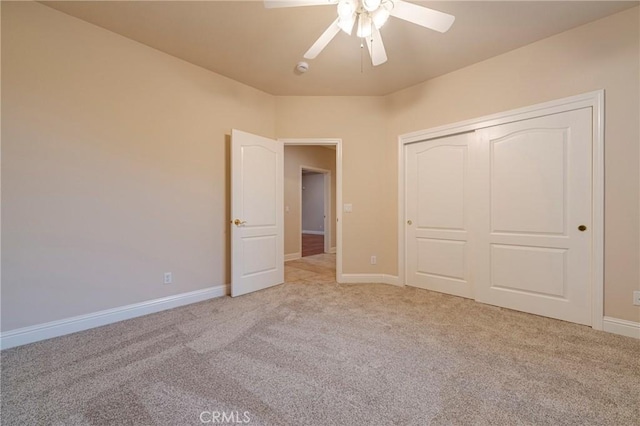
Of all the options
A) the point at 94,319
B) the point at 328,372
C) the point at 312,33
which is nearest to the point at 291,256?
the point at 94,319

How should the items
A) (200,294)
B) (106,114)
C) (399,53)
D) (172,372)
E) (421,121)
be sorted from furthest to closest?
1. (421,121)
2. (200,294)
3. (399,53)
4. (106,114)
5. (172,372)

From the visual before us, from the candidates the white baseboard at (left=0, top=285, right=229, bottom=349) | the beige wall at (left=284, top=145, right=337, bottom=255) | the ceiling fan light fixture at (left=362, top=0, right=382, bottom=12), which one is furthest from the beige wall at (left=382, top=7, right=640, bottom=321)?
the beige wall at (left=284, top=145, right=337, bottom=255)

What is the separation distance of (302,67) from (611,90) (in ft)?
9.33

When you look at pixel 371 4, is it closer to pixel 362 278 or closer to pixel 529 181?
pixel 529 181

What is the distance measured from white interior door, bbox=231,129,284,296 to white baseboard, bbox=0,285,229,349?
0.49 m

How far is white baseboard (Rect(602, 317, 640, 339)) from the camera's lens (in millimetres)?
2105

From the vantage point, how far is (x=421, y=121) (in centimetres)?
340

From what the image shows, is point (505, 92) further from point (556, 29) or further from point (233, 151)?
point (233, 151)

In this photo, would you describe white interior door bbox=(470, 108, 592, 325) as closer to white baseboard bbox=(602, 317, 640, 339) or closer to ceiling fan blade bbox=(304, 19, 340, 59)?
white baseboard bbox=(602, 317, 640, 339)

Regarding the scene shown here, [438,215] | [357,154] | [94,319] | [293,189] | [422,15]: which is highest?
[422,15]

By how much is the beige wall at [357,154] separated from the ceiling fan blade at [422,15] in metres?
2.08

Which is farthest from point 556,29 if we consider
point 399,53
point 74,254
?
point 74,254

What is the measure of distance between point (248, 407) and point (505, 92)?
356cm

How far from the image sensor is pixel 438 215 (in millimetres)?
3297
